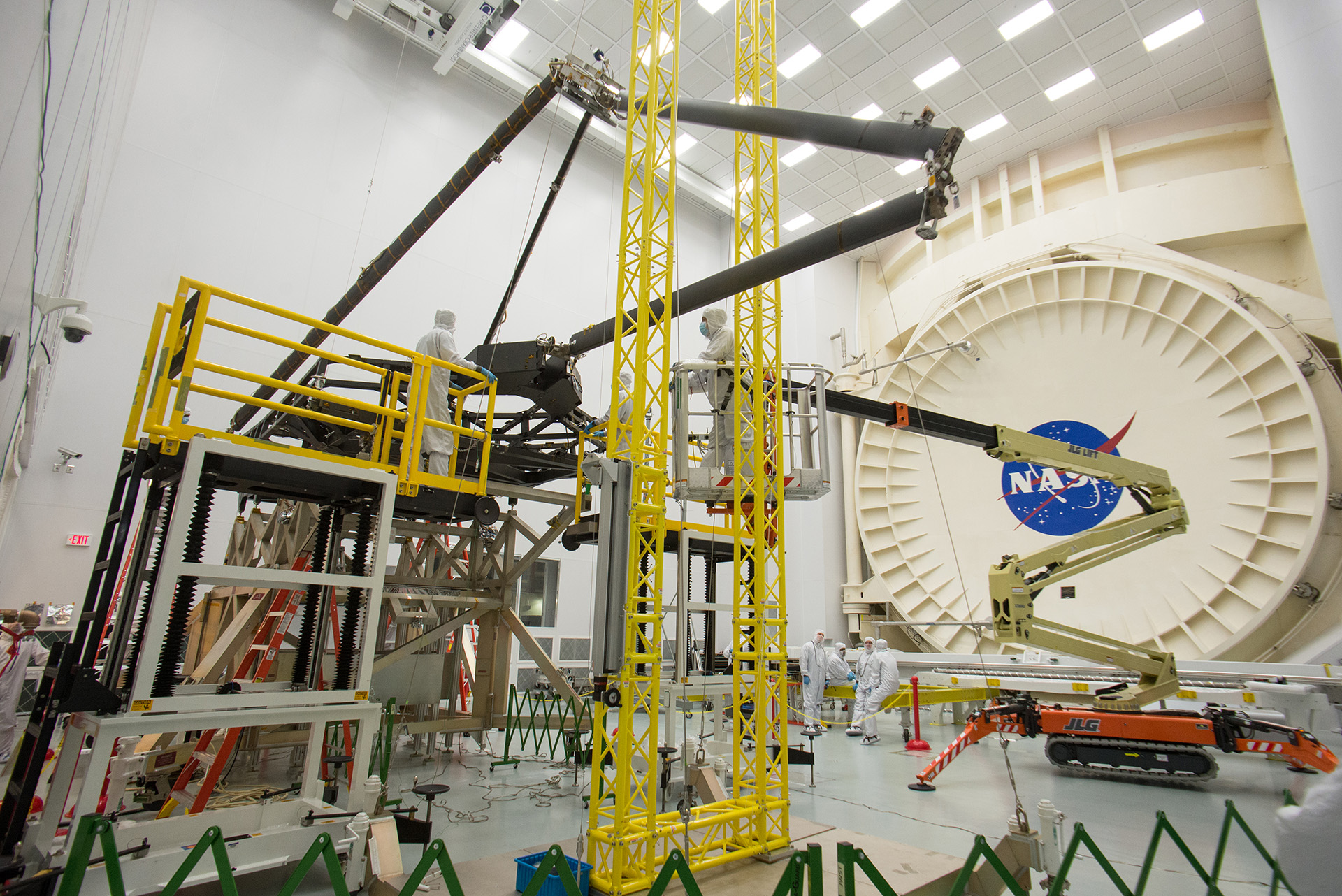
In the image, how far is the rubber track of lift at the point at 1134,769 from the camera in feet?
28.3

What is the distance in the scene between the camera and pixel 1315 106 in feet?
33.6

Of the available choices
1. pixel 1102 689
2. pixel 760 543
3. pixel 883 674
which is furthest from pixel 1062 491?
pixel 760 543

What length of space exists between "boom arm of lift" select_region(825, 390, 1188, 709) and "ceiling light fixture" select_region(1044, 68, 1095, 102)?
426 inches

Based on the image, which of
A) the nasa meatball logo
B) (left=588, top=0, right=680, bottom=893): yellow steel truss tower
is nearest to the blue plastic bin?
(left=588, top=0, right=680, bottom=893): yellow steel truss tower

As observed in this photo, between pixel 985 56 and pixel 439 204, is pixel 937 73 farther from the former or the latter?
pixel 439 204

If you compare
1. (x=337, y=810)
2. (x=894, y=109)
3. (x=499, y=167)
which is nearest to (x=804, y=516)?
(x=894, y=109)

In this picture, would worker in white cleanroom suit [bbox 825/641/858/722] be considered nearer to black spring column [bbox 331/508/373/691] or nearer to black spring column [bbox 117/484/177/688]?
black spring column [bbox 331/508/373/691]

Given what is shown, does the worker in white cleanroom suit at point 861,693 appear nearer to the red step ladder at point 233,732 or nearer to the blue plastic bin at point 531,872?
the blue plastic bin at point 531,872

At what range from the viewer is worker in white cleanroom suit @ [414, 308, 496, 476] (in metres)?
7.62

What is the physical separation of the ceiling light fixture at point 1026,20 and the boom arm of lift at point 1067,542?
10.5 meters

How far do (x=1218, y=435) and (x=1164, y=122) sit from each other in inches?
335

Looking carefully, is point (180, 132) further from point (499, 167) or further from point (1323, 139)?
point (1323, 139)

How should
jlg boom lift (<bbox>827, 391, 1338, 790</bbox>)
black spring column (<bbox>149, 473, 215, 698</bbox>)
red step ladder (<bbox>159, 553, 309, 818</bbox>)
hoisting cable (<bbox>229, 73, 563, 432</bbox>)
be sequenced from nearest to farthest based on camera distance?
black spring column (<bbox>149, 473, 215, 698</bbox>) → red step ladder (<bbox>159, 553, 309, 818</bbox>) → jlg boom lift (<bbox>827, 391, 1338, 790</bbox>) → hoisting cable (<bbox>229, 73, 563, 432</bbox>)

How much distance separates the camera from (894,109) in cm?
1780
